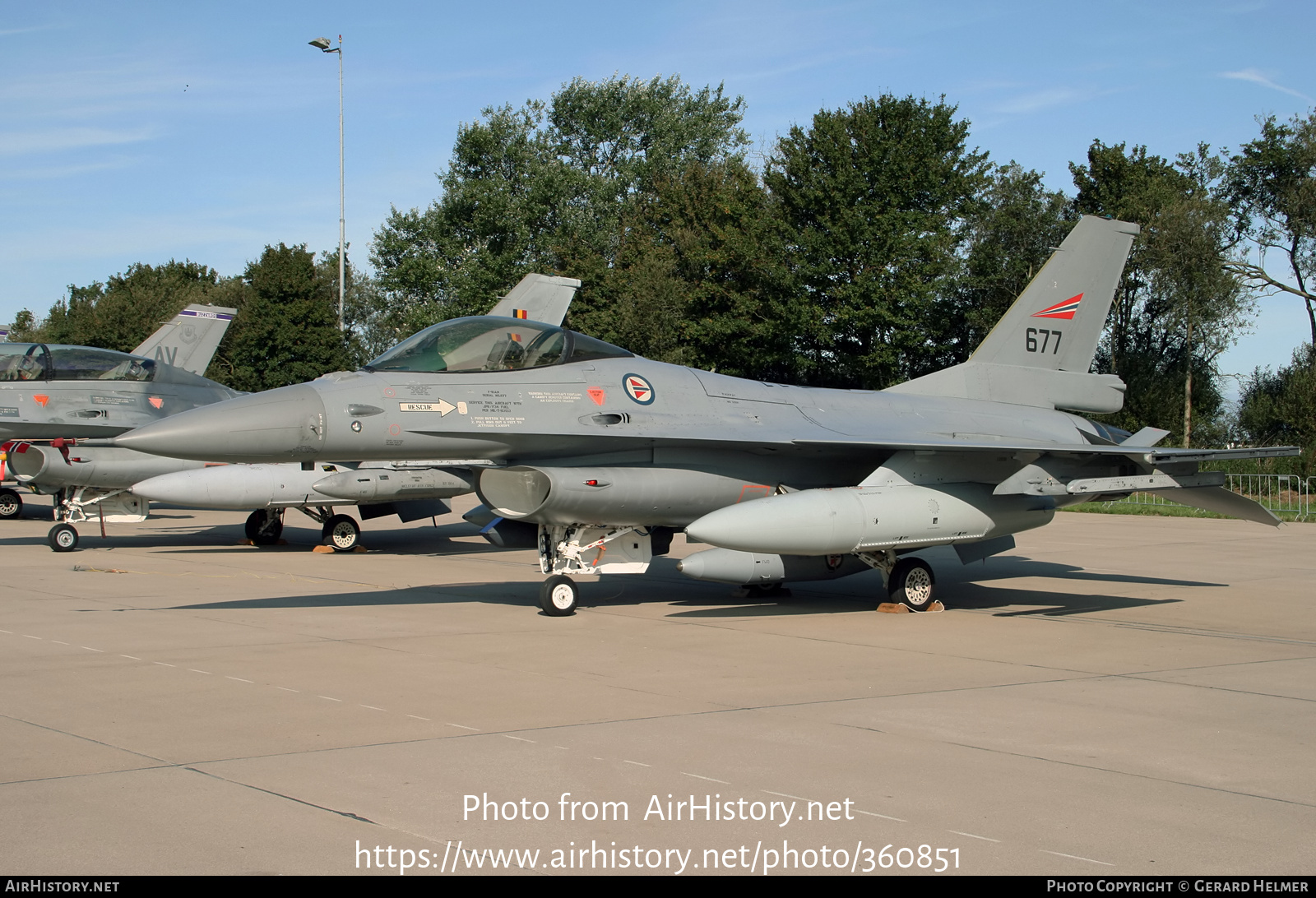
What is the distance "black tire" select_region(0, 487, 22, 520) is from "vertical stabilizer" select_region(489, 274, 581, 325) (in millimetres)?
13650

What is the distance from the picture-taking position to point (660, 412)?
1041cm

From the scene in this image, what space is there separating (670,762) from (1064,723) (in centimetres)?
247

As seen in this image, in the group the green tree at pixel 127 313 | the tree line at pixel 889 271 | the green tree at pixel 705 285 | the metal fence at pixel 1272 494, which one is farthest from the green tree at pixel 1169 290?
the green tree at pixel 127 313

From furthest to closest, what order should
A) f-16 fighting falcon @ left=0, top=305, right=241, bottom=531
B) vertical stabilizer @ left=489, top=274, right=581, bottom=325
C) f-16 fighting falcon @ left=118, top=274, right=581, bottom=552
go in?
vertical stabilizer @ left=489, top=274, right=581, bottom=325 < f-16 fighting falcon @ left=0, top=305, right=241, bottom=531 < f-16 fighting falcon @ left=118, top=274, right=581, bottom=552

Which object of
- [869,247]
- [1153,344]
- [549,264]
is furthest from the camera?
[549,264]

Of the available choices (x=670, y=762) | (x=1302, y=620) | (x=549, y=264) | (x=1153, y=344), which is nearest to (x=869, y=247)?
(x=1153, y=344)

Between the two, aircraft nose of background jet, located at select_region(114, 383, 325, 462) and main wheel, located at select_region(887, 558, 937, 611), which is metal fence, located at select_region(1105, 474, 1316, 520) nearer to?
main wheel, located at select_region(887, 558, 937, 611)

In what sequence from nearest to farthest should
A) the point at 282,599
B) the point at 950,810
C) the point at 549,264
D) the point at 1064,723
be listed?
the point at 950,810
the point at 1064,723
the point at 282,599
the point at 549,264

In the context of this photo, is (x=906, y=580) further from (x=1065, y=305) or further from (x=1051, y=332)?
(x=1065, y=305)

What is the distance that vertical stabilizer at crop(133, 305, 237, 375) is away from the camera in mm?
21250

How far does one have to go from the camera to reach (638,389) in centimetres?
1041

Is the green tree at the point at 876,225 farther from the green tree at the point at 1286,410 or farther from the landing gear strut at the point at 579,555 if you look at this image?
the landing gear strut at the point at 579,555

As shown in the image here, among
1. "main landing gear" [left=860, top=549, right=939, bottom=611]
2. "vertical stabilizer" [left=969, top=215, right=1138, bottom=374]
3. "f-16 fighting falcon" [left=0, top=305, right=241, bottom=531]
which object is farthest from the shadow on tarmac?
"f-16 fighting falcon" [left=0, top=305, right=241, bottom=531]
